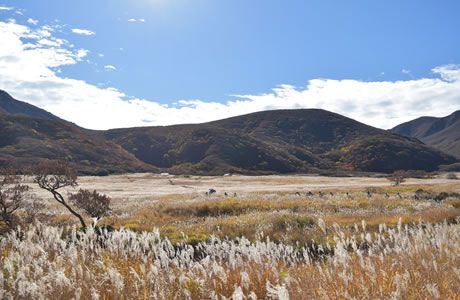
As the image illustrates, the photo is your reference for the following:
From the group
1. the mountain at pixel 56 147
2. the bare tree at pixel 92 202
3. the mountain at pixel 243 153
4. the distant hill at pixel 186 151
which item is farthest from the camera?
the mountain at pixel 243 153

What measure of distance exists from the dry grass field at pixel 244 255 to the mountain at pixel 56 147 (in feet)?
223

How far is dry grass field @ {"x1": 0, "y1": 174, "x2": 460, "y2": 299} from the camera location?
5258 mm

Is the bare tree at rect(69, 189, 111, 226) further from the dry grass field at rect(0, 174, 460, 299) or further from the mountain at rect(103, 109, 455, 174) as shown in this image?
the mountain at rect(103, 109, 455, 174)

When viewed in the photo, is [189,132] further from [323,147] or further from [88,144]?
[323,147]

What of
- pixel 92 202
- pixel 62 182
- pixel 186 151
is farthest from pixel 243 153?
pixel 62 182

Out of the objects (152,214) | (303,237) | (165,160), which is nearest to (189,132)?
(165,160)

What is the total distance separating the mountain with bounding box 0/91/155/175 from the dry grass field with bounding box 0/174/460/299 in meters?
68.0

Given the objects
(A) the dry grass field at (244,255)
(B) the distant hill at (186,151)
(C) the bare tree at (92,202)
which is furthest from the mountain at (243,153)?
(A) the dry grass field at (244,255)

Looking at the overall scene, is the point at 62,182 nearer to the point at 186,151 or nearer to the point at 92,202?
the point at 92,202

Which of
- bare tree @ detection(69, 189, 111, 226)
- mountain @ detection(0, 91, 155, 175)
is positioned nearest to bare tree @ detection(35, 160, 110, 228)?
bare tree @ detection(69, 189, 111, 226)

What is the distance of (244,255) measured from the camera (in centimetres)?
840

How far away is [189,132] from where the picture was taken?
518ft

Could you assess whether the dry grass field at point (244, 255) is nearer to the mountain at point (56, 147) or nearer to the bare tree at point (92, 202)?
the bare tree at point (92, 202)

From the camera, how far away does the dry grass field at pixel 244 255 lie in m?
5.26
